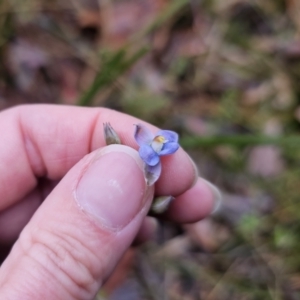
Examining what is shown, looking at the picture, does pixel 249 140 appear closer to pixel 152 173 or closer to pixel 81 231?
pixel 152 173

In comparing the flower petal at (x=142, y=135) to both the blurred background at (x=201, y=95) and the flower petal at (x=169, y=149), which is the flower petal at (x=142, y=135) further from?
the blurred background at (x=201, y=95)

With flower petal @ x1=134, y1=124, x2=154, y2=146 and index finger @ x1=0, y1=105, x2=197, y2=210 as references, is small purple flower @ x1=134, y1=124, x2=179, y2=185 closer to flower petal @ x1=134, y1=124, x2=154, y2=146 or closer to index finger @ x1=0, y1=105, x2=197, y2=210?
flower petal @ x1=134, y1=124, x2=154, y2=146

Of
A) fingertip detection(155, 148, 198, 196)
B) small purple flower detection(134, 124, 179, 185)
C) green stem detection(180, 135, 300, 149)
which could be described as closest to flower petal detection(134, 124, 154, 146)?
small purple flower detection(134, 124, 179, 185)

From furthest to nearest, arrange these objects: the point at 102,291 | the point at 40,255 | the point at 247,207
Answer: the point at 247,207 < the point at 102,291 < the point at 40,255

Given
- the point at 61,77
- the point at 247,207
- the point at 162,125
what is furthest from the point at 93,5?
the point at 247,207

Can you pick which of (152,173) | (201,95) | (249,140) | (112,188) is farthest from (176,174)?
(201,95)

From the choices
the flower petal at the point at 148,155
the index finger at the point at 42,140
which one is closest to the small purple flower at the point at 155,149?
the flower petal at the point at 148,155

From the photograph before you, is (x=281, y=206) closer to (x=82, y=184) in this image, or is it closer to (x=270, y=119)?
(x=270, y=119)
